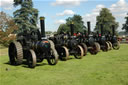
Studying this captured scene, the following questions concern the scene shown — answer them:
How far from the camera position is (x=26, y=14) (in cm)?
3672

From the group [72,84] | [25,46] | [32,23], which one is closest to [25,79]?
[72,84]

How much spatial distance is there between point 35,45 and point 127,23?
67948mm

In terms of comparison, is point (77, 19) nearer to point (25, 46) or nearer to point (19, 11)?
point (19, 11)

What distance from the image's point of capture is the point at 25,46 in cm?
960

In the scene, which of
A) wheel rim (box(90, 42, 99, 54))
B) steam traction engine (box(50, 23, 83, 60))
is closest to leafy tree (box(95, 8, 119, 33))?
wheel rim (box(90, 42, 99, 54))

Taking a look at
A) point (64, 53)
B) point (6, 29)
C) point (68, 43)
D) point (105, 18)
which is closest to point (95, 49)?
point (68, 43)

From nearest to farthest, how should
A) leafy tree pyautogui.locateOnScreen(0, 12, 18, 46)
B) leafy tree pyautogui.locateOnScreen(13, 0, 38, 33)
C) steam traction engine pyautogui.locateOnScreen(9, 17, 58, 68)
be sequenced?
steam traction engine pyautogui.locateOnScreen(9, 17, 58, 68), leafy tree pyautogui.locateOnScreen(0, 12, 18, 46), leafy tree pyautogui.locateOnScreen(13, 0, 38, 33)

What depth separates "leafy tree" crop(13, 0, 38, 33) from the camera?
3555 centimetres

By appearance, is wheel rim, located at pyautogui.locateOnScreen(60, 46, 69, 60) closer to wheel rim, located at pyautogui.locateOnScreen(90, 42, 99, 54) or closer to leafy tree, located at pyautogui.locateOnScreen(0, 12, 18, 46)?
wheel rim, located at pyautogui.locateOnScreen(90, 42, 99, 54)

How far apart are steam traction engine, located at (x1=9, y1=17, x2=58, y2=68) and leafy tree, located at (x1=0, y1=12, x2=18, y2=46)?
2001 centimetres

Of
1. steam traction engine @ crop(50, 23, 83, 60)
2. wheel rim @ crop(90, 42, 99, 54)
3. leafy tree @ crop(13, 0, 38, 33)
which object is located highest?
leafy tree @ crop(13, 0, 38, 33)

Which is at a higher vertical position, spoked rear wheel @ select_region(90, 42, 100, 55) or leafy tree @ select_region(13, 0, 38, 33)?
leafy tree @ select_region(13, 0, 38, 33)

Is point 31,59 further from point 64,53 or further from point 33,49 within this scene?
point 64,53

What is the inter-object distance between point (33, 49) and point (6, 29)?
22989mm
